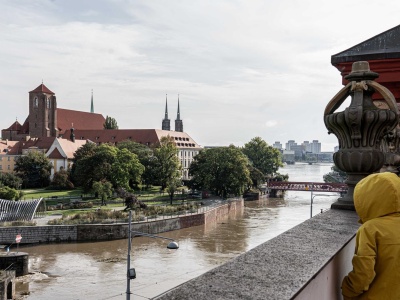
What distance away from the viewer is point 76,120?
104 meters

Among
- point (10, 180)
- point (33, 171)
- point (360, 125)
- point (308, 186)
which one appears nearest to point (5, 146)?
point (33, 171)

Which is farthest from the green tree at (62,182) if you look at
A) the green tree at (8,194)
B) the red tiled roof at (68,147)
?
the green tree at (8,194)

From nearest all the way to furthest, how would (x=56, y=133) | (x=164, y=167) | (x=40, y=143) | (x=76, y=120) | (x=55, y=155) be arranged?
1. (x=164, y=167)
2. (x=55, y=155)
3. (x=40, y=143)
4. (x=56, y=133)
5. (x=76, y=120)

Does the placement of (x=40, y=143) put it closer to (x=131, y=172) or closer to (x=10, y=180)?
(x=10, y=180)

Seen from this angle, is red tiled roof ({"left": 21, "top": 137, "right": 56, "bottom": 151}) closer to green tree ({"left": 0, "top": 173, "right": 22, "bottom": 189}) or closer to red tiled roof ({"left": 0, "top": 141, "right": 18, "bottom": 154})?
red tiled roof ({"left": 0, "top": 141, "right": 18, "bottom": 154})

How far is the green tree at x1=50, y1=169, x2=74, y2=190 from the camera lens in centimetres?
6378

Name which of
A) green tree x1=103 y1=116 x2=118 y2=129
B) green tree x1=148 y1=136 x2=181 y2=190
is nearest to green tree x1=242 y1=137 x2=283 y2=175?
green tree x1=148 y1=136 x2=181 y2=190

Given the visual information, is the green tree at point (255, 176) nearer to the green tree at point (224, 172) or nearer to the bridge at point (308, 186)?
the bridge at point (308, 186)

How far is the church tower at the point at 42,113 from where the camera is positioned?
9238 cm

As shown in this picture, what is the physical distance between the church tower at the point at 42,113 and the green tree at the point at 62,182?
1187 inches

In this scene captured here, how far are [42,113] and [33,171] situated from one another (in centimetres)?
2863

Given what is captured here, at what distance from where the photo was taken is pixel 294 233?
11.5 ft

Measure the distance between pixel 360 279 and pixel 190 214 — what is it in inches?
1634

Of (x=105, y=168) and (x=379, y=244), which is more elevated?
(x=379, y=244)
